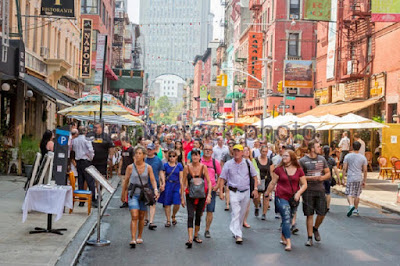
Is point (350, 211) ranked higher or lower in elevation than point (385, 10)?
lower

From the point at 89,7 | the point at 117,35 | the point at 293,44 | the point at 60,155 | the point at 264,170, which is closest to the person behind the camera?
the point at 60,155

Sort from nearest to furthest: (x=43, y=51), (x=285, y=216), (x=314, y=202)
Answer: (x=285, y=216)
(x=314, y=202)
(x=43, y=51)

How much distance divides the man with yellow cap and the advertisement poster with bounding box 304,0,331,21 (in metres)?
18.7

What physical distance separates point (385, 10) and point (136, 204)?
14.0m

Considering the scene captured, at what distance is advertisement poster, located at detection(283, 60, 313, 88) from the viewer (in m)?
39.7

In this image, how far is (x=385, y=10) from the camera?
20.3 meters

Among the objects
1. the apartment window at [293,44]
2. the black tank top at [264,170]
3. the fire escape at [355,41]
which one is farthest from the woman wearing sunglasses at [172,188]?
the apartment window at [293,44]

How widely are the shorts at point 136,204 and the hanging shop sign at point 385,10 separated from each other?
1360 centimetres

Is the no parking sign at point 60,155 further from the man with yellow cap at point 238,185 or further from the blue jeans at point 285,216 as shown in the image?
the blue jeans at point 285,216

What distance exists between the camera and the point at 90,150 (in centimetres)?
1349

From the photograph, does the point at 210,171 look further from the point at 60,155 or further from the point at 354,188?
the point at 354,188

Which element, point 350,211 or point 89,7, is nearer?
point 350,211

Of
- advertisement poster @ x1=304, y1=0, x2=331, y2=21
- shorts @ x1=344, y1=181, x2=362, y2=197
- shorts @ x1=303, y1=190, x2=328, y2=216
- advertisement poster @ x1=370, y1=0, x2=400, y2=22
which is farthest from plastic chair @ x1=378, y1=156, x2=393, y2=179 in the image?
shorts @ x1=303, y1=190, x2=328, y2=216

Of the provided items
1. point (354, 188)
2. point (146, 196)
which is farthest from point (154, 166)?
point (354, 188)
